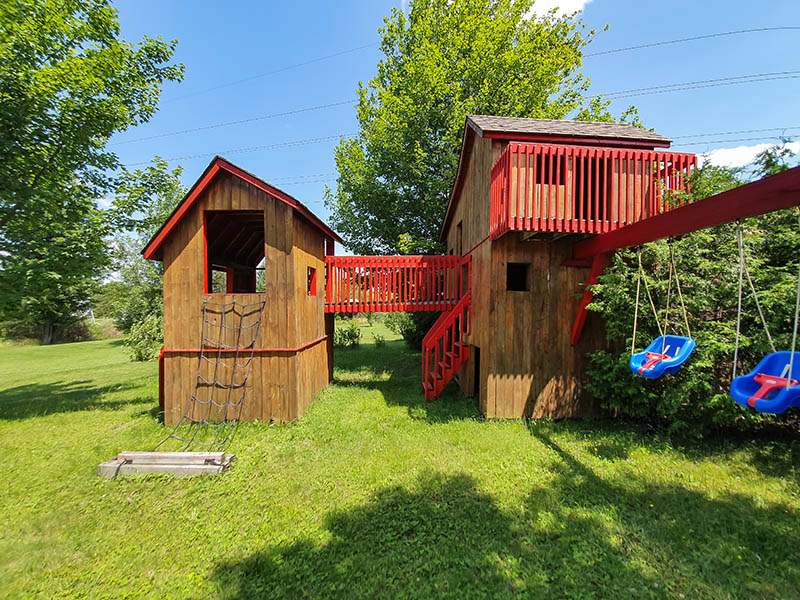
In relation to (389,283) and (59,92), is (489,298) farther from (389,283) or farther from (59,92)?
(59,92)

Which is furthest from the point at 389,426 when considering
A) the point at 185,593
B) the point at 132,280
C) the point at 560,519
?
the point at 132,280

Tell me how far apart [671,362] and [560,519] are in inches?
90.5

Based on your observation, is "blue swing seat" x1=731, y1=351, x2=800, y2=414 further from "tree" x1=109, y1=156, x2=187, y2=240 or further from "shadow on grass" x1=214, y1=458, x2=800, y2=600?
"tree" x1=109, y1=156, x2=187, y2=240

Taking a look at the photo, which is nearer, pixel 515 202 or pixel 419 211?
pixel 515 202

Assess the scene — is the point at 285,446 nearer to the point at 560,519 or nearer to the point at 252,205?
the point at 560,519

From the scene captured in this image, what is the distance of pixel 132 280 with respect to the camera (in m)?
24.4

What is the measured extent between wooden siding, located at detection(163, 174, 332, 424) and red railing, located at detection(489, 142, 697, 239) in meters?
4.38

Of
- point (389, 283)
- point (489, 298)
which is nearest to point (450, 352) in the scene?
point (489, 298)

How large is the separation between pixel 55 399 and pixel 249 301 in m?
7.56

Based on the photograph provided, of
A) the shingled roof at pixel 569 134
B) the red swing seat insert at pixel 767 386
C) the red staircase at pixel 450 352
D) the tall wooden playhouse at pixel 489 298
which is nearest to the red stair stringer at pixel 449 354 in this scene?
the red staircase at pixel 450 352

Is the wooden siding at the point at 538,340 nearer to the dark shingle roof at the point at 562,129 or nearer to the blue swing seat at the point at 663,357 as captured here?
the blue swing seat at the point at 663,357

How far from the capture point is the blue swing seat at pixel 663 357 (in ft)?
12.6

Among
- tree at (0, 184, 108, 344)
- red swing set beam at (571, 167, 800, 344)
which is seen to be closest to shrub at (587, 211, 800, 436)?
red swing set beam at (571, 167, 800, 344)

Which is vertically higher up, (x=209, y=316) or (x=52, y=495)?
(x=209, y=316)
